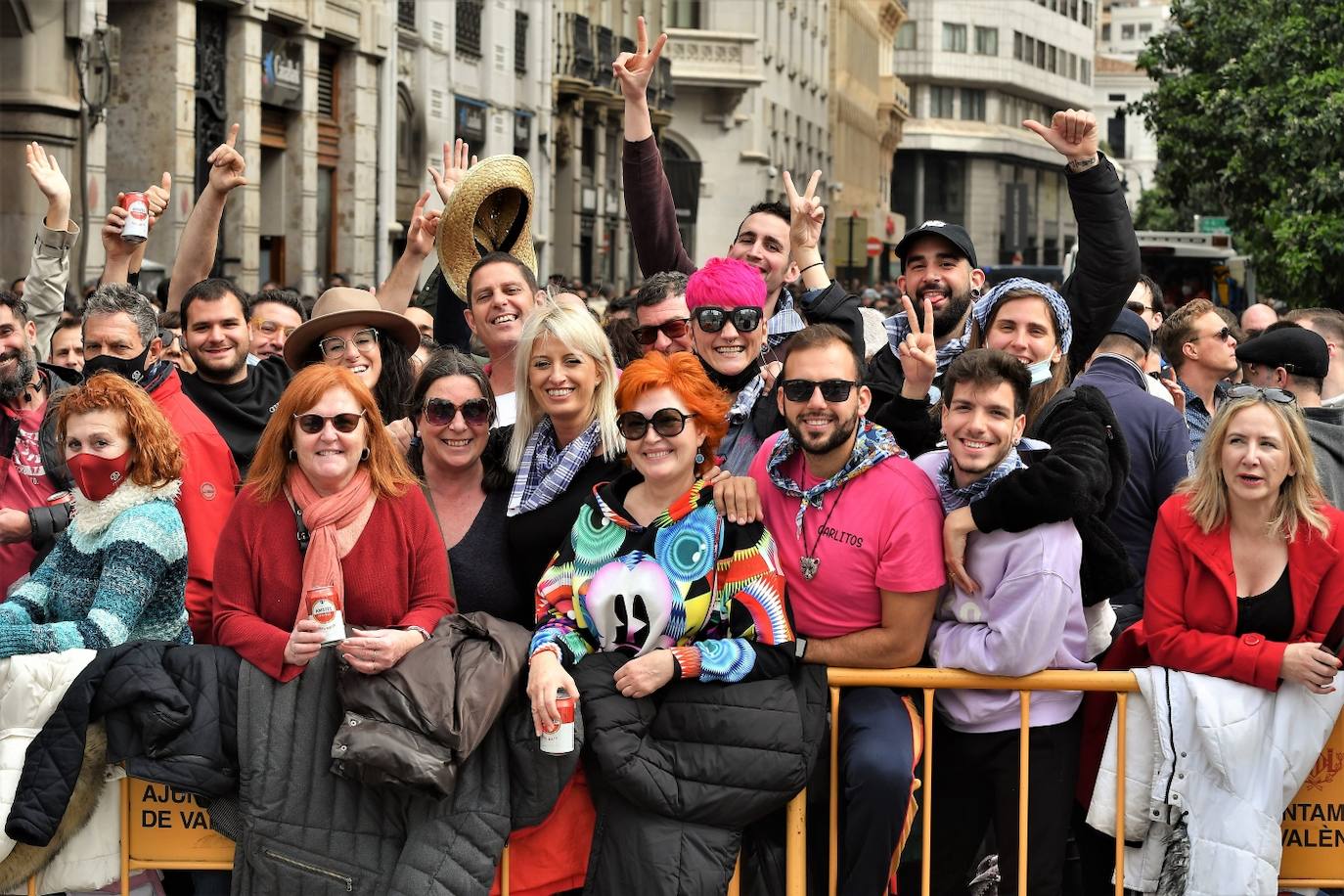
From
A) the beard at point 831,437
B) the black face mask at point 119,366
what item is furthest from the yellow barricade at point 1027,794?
the black face mask at point 119,366

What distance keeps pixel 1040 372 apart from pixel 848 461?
0.84 meters

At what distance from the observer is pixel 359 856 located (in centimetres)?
479

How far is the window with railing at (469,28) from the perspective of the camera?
2872 centimetres

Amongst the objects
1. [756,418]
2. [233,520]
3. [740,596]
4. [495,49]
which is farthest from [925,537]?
[495,49]

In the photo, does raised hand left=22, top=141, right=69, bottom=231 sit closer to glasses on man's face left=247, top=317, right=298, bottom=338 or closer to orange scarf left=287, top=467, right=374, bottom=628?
glasses on man's face left=247, top=317, right=298, bottom=338

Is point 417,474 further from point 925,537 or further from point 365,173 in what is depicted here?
point 365,173

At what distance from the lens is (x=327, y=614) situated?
15.4 feet

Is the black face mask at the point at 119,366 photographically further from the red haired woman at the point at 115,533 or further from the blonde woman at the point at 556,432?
the blonde woman at the point at 556,432

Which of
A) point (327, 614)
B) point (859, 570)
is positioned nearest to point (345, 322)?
point (327, 614)

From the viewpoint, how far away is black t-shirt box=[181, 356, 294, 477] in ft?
20.7

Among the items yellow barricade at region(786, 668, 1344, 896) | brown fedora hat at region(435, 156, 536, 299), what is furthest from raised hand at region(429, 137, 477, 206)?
yellow barricade at region(786, 668, 1344, 896)

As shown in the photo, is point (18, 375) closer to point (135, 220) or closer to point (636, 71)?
point (135, 220)

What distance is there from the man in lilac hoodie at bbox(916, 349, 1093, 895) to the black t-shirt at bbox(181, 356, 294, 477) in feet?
8.43

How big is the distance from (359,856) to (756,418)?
6.35 ft
